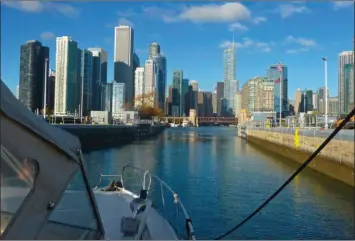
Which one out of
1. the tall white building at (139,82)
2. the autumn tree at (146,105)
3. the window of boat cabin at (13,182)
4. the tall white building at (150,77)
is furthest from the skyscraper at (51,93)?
the tall white building at (150,77)

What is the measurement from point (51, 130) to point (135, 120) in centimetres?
10076

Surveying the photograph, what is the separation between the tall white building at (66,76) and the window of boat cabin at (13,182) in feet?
201

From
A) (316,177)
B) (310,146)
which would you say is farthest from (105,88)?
(316,177)

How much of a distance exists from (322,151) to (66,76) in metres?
49.0

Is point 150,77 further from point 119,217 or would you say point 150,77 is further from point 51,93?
point 119,217

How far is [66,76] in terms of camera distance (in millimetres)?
63688

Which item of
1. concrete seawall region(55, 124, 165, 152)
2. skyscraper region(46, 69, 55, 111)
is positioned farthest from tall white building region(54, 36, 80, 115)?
concrete seawall region(55, 124, 165, 152)

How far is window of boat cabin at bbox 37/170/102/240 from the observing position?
3.19 m

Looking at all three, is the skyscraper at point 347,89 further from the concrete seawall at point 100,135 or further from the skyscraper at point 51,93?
the skyscraper at point 51,93

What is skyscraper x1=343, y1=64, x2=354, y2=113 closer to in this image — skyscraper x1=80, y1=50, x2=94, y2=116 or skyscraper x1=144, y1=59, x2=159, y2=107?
skyscraper x1=80, y1=50, x2=94, y2=116

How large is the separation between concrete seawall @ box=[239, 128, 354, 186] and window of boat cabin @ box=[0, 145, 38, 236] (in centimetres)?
1958

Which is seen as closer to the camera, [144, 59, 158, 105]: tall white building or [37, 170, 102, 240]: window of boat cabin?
[37, 170, 102, 240]: window of boat cabin

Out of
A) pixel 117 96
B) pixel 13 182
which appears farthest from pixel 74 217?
pixel 117 96

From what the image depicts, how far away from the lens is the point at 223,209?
14469 mm
